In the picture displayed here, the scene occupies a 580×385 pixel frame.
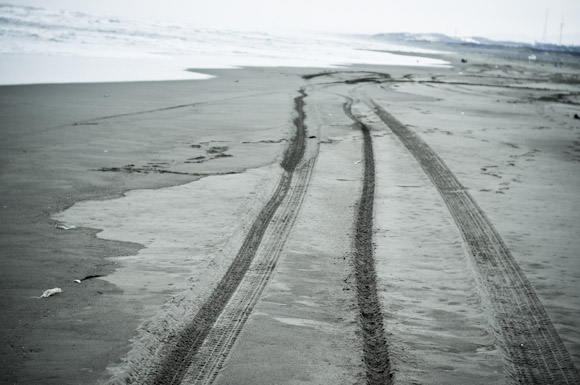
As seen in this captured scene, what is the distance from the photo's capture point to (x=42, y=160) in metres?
8.20

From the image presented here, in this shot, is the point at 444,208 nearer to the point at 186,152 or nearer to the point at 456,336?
the point at 456,336

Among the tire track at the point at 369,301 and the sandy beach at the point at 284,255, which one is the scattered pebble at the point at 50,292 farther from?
the tire track at the point at 369,301

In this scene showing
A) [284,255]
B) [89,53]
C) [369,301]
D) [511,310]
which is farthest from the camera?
[89,53]

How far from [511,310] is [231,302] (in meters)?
2.33

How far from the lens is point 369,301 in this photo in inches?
166

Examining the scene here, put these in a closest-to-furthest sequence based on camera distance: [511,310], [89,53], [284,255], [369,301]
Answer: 1. [511,310]
2. [369,301]
3. [284,255]
4. [89,53]

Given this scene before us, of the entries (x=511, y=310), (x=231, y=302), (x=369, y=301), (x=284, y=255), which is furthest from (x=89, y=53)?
(x=511, y=310)

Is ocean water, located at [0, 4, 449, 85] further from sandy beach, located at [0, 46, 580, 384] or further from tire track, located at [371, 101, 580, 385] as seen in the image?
tire track, located at [371, 101, 580, 385]

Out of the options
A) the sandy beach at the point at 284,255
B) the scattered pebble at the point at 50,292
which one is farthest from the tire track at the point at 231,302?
the scattered pebble at the point at 50,292

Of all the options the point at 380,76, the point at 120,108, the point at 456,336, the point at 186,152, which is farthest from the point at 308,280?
the point at 380,76

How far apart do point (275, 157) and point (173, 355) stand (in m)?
5.92

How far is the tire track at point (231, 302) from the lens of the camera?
3.30m

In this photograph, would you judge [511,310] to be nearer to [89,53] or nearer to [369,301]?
[369,301]

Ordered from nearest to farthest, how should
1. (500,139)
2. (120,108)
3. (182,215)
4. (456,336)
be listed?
(456,336) < (182,215) < (500,139) < (120,108)
